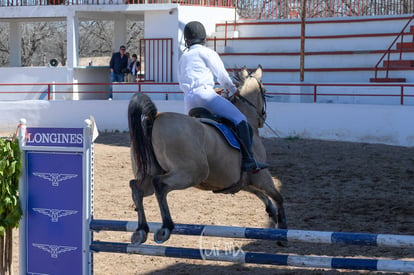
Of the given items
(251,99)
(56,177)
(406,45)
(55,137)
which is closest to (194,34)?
(251,99)

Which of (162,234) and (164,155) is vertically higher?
(164,155)

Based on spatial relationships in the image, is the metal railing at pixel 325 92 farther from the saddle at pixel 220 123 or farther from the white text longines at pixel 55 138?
the white text longines at pixel 55 138

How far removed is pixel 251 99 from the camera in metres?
7.41

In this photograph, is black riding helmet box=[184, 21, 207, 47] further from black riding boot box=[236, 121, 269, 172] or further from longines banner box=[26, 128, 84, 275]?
longines banner box=[26, 128, 84, 275]

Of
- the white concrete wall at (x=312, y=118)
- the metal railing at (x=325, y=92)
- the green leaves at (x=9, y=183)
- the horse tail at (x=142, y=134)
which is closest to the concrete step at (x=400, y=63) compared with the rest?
the metal railing at (x=325, y=92)

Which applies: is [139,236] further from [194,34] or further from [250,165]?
[194,34]

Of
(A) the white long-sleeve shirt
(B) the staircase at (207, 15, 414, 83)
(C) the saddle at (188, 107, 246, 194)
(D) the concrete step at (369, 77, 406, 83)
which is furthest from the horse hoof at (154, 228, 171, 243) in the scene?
(B) the staircase at (207, 15, 414, 83)

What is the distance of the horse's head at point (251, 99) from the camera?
733 cm

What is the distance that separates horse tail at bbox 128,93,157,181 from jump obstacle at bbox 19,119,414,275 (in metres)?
0.33

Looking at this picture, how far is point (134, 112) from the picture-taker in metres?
6.03

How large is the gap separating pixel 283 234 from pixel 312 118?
1076cm

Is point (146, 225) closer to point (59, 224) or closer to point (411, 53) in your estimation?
point (59, 224)

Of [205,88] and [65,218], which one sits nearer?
[65,218]

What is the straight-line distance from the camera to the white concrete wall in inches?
593
